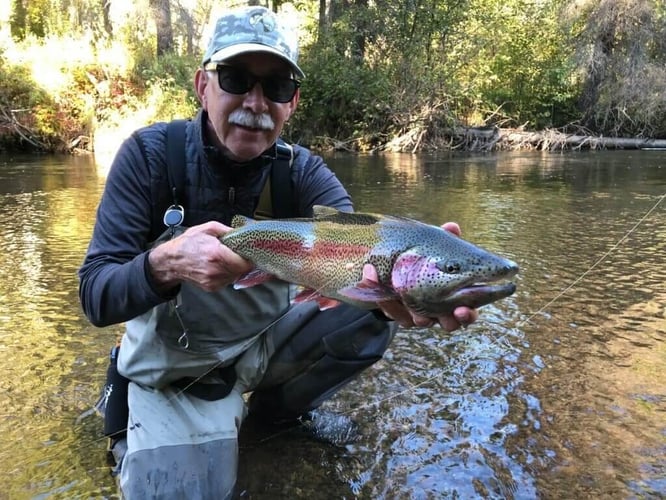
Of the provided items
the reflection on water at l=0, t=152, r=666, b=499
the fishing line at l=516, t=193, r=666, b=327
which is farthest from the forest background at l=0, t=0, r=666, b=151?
the reflection on water at l=0, t=152, r=666, b=499

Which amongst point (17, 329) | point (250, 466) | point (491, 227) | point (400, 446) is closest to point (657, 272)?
point (491, 227)

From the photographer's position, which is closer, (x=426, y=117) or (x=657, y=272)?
(x=657, y=272)

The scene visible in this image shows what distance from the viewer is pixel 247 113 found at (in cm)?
227

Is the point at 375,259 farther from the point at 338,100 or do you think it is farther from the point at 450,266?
the point at 338,100

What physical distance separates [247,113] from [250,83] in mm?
120

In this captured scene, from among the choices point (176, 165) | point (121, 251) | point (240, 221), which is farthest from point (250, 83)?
point (121, 251)

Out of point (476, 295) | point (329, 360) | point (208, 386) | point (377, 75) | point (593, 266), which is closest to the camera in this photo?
point (476, 295)

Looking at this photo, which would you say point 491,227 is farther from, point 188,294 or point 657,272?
point 188,294

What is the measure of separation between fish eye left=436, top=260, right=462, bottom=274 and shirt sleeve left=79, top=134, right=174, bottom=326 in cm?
93

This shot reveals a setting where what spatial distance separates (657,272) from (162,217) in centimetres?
420

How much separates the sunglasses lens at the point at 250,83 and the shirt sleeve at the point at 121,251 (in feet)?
1.43

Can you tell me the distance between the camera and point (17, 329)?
12.3 feet

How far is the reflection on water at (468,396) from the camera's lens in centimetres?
229

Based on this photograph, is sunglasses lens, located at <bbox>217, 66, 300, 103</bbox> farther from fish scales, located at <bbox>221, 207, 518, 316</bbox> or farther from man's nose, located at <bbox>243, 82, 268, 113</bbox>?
fish scales, located at <bbox>221, 207, 518, 316</bbox>
